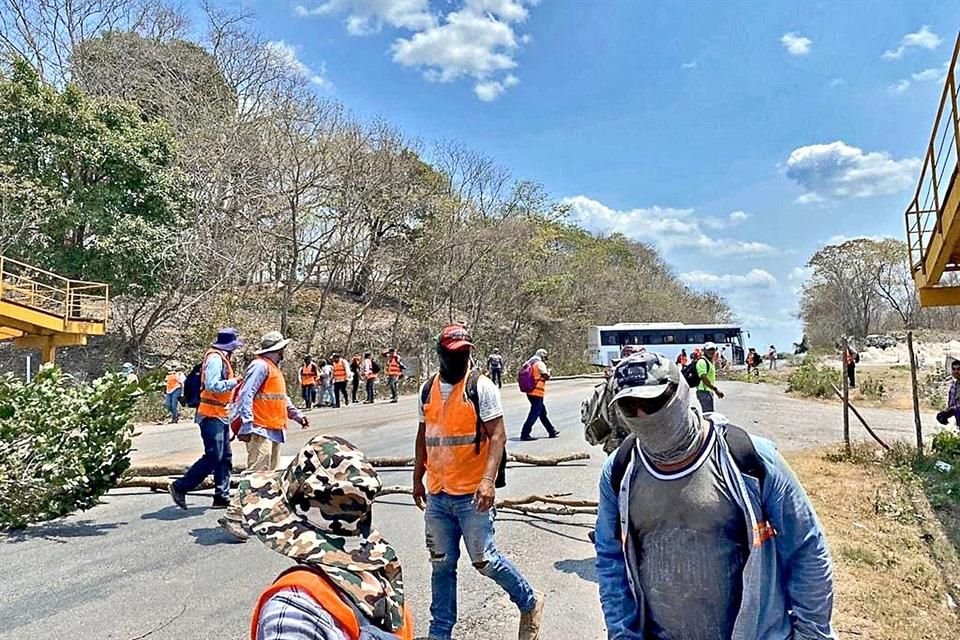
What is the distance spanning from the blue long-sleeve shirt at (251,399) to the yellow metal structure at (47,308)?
15723mm

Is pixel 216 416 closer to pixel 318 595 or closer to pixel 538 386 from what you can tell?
pixel 318 595

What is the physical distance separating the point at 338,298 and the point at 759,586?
31.6m

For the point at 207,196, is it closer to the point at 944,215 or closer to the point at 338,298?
the point at 338,298

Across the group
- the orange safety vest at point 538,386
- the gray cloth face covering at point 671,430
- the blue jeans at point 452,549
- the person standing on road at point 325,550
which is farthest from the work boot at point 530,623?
the orange safety vest at point 538,386

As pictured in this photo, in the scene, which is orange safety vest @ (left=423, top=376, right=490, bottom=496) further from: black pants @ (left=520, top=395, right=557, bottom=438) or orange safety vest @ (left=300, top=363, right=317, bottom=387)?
orange safety vest @ (left=300, top=363, right=317, bottom=387)

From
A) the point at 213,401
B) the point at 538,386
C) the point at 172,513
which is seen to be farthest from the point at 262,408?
the point at 538,386

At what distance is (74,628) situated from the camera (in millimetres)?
4438

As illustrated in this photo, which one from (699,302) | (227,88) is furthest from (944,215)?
(699,302)

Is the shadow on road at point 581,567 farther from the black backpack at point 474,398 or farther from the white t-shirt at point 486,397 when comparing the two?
the white t-shirt at point 486,397

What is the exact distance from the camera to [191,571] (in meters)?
5.48

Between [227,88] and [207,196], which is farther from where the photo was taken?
[227,88]

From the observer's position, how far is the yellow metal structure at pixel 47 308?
19.0m

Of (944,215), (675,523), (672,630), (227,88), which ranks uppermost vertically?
(227,88)

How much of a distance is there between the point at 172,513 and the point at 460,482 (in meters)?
4.81
